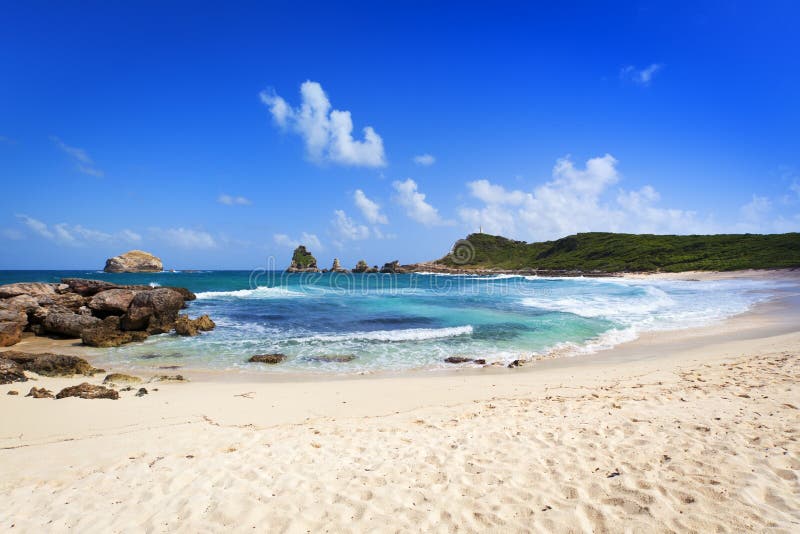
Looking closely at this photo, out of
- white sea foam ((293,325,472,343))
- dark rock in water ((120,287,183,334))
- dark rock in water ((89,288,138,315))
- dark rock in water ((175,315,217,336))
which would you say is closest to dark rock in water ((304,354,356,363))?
white sea foam ((293,325,472,343))

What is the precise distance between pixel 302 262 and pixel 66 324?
367 ft

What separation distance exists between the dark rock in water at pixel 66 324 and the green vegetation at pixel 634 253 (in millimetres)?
72467

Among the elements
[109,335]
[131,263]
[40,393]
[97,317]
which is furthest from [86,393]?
[131,263]

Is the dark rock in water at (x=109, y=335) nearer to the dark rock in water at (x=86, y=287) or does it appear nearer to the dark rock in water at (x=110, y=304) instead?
the dark rock in water at (x=110, y=304)

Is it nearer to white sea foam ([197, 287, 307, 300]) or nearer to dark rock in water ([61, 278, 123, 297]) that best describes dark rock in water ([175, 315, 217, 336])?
dark rock in water ([61, 278, 123, 297])

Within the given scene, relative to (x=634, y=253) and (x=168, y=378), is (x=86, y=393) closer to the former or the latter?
(x=168, y=378)

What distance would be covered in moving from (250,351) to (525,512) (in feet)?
40.4

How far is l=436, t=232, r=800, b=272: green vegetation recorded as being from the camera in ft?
200

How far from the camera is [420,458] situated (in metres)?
5.03

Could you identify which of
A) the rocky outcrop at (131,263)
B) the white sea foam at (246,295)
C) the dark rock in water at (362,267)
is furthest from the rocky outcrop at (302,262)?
the white sea foam at (246,295)

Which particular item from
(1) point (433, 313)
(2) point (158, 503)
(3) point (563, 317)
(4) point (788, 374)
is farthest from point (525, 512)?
(1) point (433, 313)

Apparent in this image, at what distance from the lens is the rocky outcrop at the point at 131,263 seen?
105 m

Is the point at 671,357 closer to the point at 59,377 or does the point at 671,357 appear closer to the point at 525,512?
the point at 525,512

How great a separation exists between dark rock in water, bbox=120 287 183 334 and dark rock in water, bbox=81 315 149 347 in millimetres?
430
